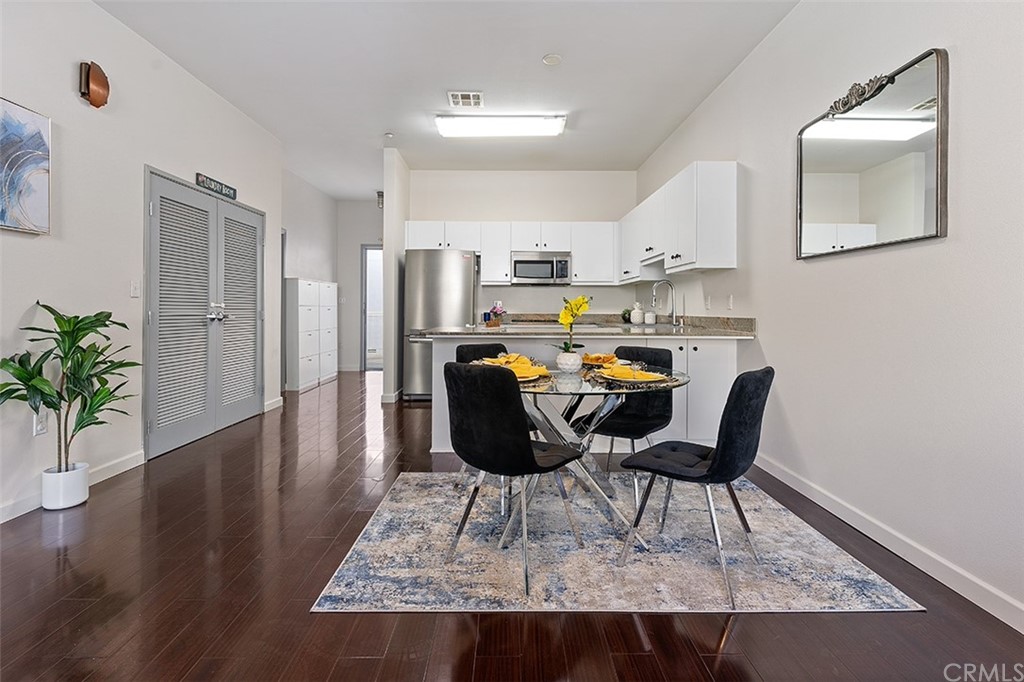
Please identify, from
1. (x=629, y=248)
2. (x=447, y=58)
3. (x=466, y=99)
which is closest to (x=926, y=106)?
(x=447, y=58)

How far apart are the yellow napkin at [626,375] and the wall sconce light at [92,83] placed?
3287mm

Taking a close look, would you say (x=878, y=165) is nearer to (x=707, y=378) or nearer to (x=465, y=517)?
(x=707, y=378)

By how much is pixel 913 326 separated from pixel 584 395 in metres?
1.40

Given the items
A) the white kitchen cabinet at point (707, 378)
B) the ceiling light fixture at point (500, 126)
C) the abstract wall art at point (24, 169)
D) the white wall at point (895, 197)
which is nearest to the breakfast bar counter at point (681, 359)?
the white kitchen cabinet at point (707, 378)

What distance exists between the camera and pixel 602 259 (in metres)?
6.23

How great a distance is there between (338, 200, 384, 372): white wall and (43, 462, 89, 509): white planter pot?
19.1 ft

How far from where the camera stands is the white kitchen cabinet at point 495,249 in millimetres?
6234

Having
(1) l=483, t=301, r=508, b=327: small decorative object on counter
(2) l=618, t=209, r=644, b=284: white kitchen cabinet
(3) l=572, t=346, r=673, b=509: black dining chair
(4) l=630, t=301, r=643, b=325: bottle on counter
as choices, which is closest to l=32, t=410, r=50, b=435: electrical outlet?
(3) l=572, t=346, r=673, b=509: black dining chair

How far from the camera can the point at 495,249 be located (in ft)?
20.5

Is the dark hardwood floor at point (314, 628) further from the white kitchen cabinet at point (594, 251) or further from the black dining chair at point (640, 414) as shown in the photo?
the white kitchen cabinet at point (594, 251)

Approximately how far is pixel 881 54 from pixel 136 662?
12.2ft

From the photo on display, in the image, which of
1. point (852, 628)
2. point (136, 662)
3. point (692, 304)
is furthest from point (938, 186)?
point (136, 662)

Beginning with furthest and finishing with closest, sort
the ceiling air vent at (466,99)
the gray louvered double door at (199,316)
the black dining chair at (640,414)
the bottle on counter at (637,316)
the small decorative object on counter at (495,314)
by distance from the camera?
the small decorative object on counter at (495,314)
the bottle on counter at (637,316)
the ceiling air vent at (466,99)
the gray louvered double door at (199,316)
the black dining chair at (640,414)

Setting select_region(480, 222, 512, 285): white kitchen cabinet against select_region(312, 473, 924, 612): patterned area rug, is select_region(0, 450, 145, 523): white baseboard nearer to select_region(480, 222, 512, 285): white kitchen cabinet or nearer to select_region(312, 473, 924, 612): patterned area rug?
select_region(312, 473, 924, 612): patterned area rug
